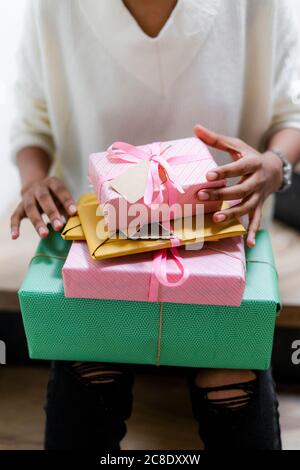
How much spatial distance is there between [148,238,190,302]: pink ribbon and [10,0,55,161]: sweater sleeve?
374mm

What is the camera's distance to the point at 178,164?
0.63 metres

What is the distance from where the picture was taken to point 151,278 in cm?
58

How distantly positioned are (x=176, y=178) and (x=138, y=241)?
83mm

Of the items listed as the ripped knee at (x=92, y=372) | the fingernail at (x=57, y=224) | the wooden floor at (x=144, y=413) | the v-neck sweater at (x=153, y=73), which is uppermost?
the v-neck sweater at (x=153, y=73)

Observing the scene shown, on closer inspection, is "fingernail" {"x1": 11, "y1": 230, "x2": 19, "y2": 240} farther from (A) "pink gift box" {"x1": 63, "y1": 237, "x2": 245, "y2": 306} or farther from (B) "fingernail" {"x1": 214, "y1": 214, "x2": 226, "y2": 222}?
(B) "fingernail" {"x1": 214, "y1": 214, "x2": 226, "y2": 222}

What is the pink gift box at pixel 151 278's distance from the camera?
0.58 m

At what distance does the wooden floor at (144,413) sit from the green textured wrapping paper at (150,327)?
247mm

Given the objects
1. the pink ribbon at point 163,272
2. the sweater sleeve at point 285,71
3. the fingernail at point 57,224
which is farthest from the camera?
the sweater sleeve at point 285,71

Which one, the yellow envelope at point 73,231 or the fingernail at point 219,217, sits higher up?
the fingernail at point 219,217

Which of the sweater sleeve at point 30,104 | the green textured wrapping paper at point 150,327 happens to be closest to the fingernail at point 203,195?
the green textured wrapping paper at point 150,327

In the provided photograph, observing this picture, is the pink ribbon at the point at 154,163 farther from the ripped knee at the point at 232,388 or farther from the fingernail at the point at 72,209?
the ripped knee at the point at 232,388

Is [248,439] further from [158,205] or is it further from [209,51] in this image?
[209,51]

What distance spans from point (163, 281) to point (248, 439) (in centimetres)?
25

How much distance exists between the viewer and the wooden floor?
85 centimetres
